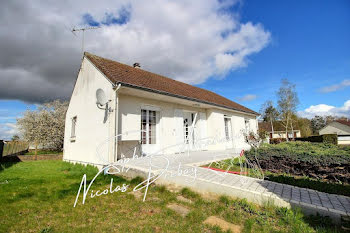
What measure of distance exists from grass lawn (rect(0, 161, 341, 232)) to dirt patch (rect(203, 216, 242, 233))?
0.31ft

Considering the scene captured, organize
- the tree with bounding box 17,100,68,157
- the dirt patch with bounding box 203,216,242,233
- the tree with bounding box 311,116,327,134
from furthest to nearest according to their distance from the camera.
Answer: the tree with bounding box 311,116,327,134
the tree with bounding box 17,100,68,157
the dirt patch with bounding box 203,216,242,233

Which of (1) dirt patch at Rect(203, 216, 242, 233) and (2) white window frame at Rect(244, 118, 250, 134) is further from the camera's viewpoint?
(2) white window frame at Rect(244, 118, 250, 134)

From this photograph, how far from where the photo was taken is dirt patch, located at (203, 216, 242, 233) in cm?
229

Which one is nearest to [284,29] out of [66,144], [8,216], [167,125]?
[167,125]

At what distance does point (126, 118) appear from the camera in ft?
23.6

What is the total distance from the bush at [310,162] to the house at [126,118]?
184 centimetres

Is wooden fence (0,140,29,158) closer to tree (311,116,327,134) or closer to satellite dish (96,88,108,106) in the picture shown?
satellite dish (96,88,108,106)

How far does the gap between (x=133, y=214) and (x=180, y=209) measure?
864mm

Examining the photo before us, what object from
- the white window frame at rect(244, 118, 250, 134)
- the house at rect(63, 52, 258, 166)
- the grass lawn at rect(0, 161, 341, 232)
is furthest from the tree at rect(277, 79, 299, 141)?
the grass lawn at rect(0, 161, 341, 232)

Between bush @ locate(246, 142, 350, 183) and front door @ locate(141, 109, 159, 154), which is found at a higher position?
front door @ locate(141, 109, 159, 154)

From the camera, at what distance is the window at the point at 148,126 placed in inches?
319

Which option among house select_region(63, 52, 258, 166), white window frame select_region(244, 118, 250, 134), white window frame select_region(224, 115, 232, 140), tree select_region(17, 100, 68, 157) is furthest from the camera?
tree select_region(17, 100, 68, 157)

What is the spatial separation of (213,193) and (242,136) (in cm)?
1254

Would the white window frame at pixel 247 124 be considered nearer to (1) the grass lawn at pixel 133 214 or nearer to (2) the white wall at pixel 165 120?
(2) the white wall at pixel 165 120
